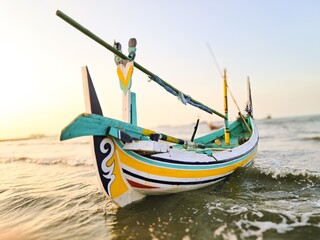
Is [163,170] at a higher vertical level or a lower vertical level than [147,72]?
lower

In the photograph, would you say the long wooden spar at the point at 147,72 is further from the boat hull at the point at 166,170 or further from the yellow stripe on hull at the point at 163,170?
the yellow stripe on hull at the point at 163,170

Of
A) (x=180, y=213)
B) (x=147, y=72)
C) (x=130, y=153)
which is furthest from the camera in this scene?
(x=147, y=72)

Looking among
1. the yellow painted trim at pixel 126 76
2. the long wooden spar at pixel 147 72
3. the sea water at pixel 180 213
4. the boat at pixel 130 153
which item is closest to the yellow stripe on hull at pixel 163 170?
the boat at pixel 130 153

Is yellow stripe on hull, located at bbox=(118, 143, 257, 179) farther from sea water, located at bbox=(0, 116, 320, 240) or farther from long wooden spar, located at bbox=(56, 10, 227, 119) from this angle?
long wooden spar, located at bbox=(56, 10, 227, 119)

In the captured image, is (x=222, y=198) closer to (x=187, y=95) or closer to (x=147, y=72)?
(x=187, y=95)

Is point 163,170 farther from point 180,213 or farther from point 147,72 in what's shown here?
point 147,72

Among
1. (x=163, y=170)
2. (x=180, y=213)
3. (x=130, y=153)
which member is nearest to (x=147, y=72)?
(x=130, y=153)

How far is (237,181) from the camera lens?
7.10 metres

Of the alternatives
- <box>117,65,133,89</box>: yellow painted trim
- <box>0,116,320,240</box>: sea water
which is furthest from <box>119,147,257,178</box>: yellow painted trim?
<box>117,65,133,89</box>: yellow painted trim

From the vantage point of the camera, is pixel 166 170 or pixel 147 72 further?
pixel 147 72

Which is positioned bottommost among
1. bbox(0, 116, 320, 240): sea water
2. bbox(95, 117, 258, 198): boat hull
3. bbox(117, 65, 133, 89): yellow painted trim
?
bbox(0, 116, 320, 240): sea water

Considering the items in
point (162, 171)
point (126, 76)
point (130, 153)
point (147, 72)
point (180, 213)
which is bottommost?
point (180, 213)

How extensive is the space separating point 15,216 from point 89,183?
291 centimetres

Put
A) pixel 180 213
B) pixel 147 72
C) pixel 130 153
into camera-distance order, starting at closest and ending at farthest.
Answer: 1. pixel 130 153
2. pixel 180 213
3. pixel 147 72
